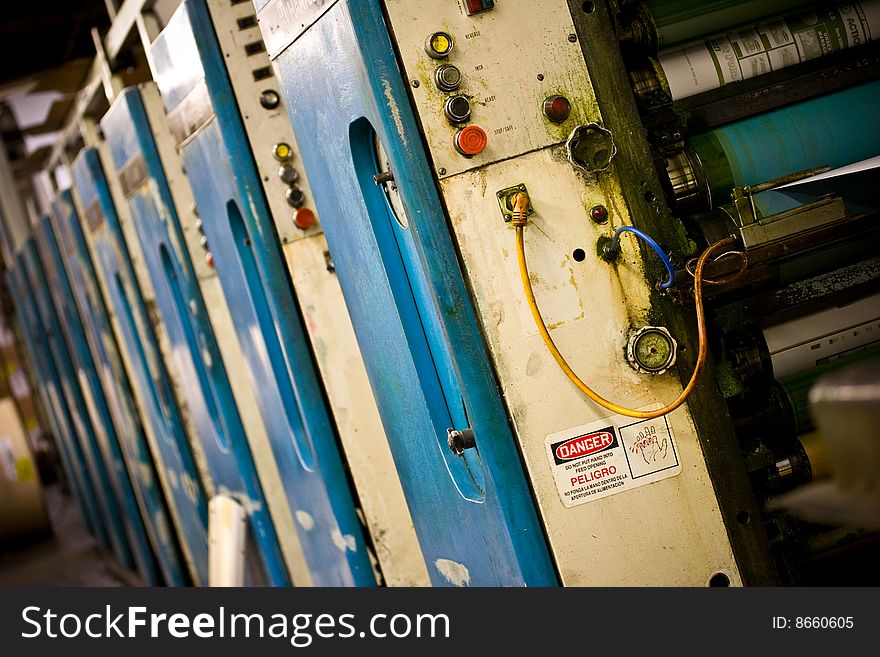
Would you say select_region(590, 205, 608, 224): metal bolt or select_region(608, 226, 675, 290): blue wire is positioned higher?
select_region(590, 205, 608, 224): metal bolt

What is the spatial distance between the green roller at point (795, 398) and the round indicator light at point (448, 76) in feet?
3.61

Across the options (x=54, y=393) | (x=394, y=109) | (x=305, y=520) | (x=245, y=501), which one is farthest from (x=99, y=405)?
(x=394, y=109)

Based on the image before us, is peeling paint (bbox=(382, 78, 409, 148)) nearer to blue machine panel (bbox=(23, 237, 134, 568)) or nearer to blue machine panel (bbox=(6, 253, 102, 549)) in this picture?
blue machine panel (bbox=(23, 237, 134, 568))

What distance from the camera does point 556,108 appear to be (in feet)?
6.57

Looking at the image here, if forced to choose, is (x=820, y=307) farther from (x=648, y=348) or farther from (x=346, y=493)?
(x=346, y=493)

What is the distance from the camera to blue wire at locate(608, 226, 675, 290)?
6.46ft

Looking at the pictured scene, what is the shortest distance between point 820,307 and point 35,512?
7467mm

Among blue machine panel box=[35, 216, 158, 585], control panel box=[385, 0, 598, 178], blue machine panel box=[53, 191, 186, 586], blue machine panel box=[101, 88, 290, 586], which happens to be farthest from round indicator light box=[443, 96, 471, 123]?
blue machine panel box=[35, 216, 158, 585]

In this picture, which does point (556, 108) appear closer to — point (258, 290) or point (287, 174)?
point (287, 174)

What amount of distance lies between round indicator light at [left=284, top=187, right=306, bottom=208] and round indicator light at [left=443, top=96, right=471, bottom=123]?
103 cm

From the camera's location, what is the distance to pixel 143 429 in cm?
566

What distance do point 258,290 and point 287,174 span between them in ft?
1.57

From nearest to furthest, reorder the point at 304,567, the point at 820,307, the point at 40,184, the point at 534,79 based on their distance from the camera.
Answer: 1. the point at 534,79
2. the point at 820,307
3. the point at 304,567
4. the point at 40,184
